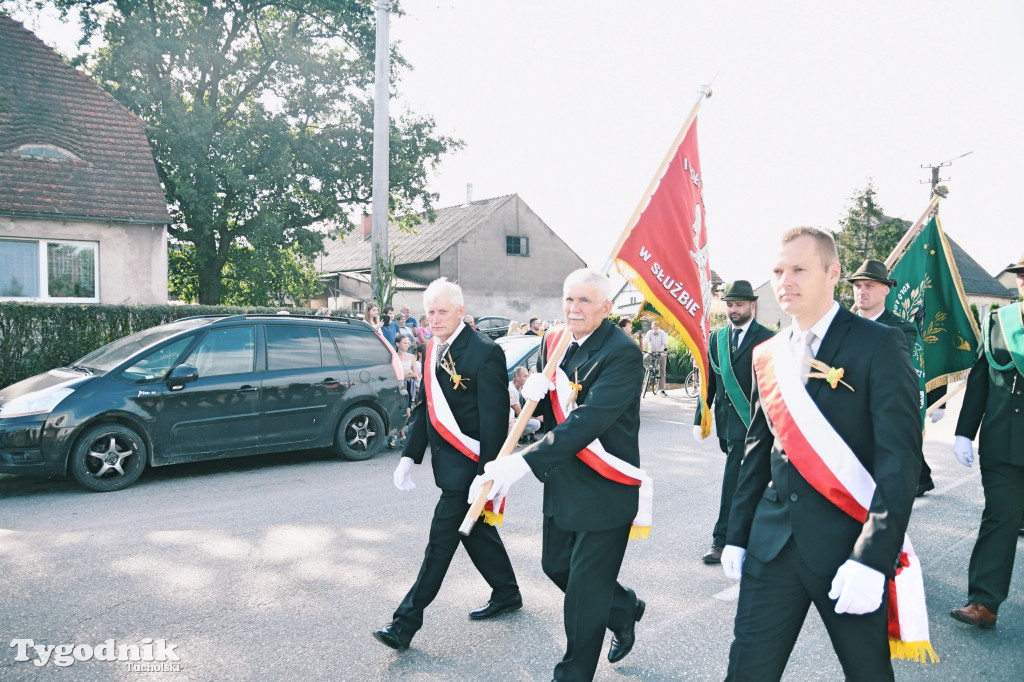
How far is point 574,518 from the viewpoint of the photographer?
3.19 meters

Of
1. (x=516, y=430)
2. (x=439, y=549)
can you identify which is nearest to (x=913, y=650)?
(x=516, y=430)

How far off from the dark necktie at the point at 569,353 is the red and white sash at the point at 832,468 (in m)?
1.01

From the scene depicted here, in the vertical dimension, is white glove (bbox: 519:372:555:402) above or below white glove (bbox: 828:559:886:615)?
above

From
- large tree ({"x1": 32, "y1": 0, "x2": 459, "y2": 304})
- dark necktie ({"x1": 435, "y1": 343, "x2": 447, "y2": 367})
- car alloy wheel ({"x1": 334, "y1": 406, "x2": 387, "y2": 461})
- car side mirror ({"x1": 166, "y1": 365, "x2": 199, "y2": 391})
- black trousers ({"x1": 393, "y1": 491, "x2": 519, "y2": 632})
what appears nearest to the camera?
black trousers ({"x1": 393, "y1": 491, "x2": 519, "y2": 632})

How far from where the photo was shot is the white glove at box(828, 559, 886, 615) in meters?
2.16

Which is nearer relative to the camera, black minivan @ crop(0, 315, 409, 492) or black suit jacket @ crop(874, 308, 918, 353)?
black suit jacket @ crop(874, 308, 918, 353)

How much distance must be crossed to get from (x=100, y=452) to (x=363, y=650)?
15.5 ft

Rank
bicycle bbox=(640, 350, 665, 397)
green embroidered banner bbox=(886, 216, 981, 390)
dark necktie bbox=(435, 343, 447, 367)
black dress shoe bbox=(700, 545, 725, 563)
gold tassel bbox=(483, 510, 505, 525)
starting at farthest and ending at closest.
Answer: bicycle bbox=(640, 350, 665, 397), green embroidered banner bbox=(886, 216, 981, 390), black dress shoe bbox=(700, 545, 725, 563), dark necktie bbox=(435, 343, 447, 367), gold tassel bbox=(483, 510, 505, 525)

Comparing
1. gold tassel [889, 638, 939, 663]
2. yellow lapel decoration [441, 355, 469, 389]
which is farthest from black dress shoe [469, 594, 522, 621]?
gold tassel [889, 638, 939, 663]

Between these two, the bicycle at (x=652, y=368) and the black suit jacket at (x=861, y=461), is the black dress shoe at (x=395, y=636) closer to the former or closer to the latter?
the black suit jacket at (x=861, y=461)

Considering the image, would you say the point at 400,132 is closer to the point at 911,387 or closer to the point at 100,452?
the point at 100,452

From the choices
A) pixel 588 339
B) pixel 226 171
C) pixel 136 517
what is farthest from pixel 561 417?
pixel 226 171

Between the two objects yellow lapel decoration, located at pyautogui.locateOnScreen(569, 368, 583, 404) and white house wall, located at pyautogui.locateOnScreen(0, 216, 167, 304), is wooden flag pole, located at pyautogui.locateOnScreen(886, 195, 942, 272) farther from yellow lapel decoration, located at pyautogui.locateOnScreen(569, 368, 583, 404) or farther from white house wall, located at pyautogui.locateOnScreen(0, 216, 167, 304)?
white house wall, located at pyautogui.locateOnScreen(0, 216, 167, 304)

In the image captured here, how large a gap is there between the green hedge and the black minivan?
15.3 ft
